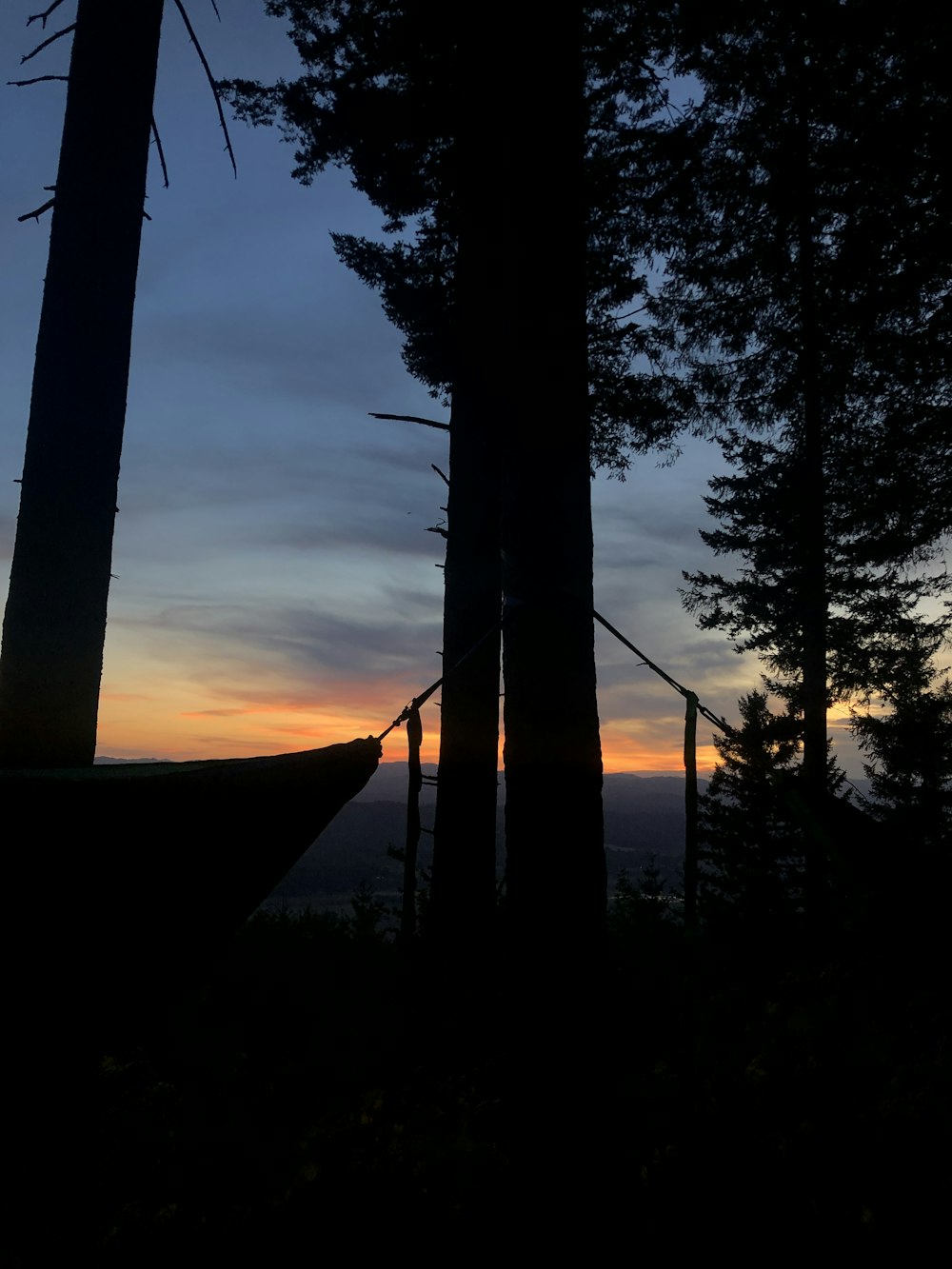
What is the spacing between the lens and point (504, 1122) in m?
4.03

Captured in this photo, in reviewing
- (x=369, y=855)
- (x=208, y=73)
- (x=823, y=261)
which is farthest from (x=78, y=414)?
(x=369, y=855)

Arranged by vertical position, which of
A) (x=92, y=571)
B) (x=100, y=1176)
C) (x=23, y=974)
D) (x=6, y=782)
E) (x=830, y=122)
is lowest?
(x=100, y=1176)

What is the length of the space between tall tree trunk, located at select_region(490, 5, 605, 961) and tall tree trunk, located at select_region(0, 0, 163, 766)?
2.57 metres

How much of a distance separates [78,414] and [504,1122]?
173 inches

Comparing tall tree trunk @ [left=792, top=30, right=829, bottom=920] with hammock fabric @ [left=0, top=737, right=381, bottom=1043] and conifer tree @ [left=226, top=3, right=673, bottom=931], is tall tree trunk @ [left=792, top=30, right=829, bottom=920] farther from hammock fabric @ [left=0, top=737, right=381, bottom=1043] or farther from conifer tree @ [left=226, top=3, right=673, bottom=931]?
hammock fabric @ [left=0, top=737, right=381, bottom=1043]

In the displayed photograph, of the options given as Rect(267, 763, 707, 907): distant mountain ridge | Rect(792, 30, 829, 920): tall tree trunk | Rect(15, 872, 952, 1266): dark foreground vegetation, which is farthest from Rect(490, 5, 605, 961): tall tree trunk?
Rect(267, 763, 707, 907): distant mountain ridge

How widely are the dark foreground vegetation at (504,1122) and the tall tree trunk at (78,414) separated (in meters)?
1.90

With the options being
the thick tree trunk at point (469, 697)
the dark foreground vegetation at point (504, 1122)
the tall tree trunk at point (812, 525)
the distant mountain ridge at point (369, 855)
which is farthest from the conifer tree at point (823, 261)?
the distant mountain ridge at point (369, 855)

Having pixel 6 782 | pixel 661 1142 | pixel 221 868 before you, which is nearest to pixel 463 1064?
pixel 661 1142

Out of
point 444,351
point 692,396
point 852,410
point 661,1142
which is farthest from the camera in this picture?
point 852,410

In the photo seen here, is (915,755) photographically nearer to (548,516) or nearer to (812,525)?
(812,525)

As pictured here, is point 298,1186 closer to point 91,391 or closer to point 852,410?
point 91,391

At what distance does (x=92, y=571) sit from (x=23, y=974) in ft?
9.20

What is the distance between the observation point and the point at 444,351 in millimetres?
8102
